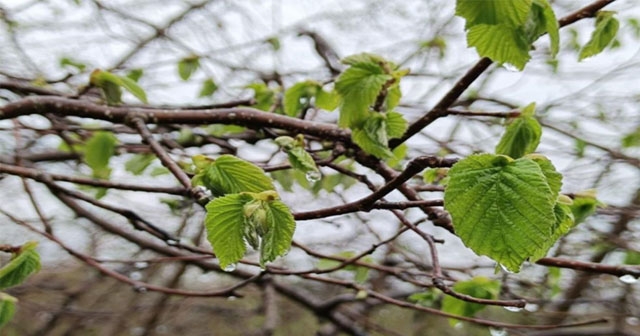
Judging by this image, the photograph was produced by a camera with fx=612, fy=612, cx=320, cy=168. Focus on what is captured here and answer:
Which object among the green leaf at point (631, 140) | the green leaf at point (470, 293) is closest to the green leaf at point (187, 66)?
the green leaf at point (470, 293)

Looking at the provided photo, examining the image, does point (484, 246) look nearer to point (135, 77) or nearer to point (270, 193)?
point (270, 193)

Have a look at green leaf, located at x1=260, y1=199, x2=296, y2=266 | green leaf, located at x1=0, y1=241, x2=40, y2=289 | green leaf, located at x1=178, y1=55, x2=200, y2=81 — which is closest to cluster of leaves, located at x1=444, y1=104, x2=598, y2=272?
green leaf, located at x1=260, y1=199, x2=296, y2=266

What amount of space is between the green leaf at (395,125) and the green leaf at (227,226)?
1.29ft

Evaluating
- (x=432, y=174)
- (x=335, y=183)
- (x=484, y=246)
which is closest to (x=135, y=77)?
(x=335, y=183)

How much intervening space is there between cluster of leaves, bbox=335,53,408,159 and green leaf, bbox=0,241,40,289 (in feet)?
1.75

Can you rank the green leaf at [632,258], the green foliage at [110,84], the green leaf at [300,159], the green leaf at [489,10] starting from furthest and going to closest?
the green leaf at [632,258], the green foliage at [110,84], the green leaf at [300,159], the green leaf at [489,10]

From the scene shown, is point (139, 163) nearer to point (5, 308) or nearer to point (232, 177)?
point (5, 308)

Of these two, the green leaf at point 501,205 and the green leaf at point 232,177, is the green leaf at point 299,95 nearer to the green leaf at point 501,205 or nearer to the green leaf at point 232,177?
the green leaf at point 232,177

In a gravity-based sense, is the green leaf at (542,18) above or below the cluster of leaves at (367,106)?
above

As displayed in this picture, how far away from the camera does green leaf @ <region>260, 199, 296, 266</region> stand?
676mm

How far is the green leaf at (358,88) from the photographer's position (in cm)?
99

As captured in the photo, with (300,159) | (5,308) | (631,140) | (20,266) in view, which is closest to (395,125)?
(300,159)

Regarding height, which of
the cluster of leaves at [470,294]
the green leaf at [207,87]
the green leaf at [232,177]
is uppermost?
the green leaf at [232,177]

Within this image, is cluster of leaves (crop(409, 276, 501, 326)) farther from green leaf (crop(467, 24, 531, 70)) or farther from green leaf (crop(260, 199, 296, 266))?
green leaf (crop(260, 199, 296, 266))
